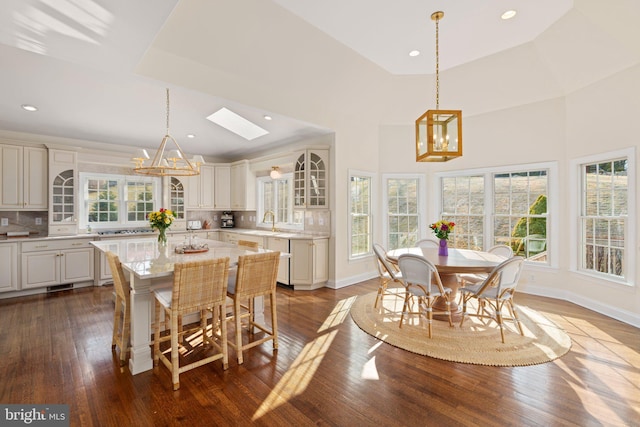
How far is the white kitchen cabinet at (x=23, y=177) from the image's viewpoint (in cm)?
473

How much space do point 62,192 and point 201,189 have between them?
2.47 meters

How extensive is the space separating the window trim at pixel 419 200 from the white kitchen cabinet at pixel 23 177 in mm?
6059

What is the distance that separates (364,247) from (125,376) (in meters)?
4.14

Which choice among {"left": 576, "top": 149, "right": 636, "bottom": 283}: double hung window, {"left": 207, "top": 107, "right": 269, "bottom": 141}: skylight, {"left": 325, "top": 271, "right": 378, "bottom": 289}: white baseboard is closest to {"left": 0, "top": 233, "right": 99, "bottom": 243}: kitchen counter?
{"left": 207, "top": 107, "right": 269, "bottom": 141}: skylight

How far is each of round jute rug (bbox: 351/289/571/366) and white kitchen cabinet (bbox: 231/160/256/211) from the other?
377 cm

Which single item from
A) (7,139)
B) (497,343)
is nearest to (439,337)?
(497,343)

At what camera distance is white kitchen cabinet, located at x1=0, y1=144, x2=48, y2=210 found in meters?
4.73

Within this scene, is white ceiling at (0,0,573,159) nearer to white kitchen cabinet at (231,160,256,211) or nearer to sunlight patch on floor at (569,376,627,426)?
white kitchen cabinet at (231,160,256,211)

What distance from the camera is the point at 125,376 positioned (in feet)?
8.12

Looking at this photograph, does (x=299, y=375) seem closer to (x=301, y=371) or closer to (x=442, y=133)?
(x=301, y=371)

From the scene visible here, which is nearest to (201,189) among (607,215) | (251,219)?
(251,219)

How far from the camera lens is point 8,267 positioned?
4508mm

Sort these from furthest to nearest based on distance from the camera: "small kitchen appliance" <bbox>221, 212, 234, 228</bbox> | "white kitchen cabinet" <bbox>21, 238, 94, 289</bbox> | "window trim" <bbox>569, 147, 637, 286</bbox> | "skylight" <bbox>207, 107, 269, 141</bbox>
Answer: "small kitchen appliance" <bbox>221, 212, 234, 228</bbox>, "skylight" <bbox>207, 107, 269, 141</bbox>, "white kitchen cabinet" <bbox>21, 238, 94, 289</bbox>, "window trim" <bbox>569, 147, 637, 286</bbox>

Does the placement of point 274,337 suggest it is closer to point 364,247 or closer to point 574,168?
point 364,247
